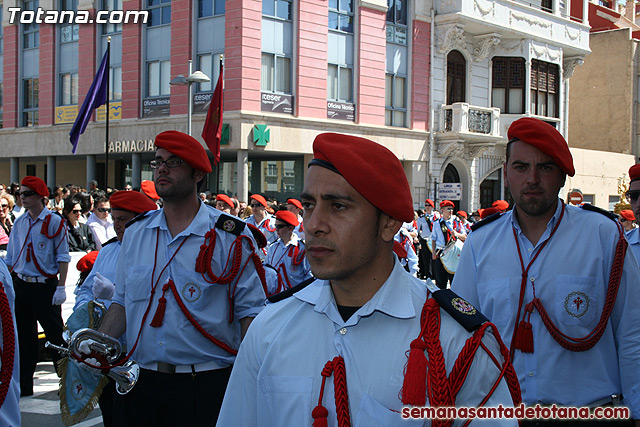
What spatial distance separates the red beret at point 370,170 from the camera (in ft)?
6.67

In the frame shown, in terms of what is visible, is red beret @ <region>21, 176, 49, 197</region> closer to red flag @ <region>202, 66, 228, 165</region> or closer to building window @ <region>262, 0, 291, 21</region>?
red flag @ <region>202, 66, 228, 165</region>

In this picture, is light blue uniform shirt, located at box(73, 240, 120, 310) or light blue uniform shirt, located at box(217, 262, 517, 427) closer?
light blue uniform shirt, located at box(217, 262, 517, 427)

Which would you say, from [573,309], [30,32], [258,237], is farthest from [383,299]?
[30,32]

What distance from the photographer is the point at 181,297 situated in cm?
405

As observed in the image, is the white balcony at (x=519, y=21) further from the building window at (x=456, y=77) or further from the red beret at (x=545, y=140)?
the red beret at (x=545, y=140)

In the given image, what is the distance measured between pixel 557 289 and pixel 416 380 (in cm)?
178

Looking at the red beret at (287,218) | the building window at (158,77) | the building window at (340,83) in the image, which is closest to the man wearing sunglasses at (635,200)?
the red beret at (287,218)

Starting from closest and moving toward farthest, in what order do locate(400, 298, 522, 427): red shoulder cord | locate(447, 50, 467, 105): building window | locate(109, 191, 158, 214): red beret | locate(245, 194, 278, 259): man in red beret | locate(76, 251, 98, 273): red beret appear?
1. locate(400, 298, 522, 427): red shoulder cord
2. locate(109, 191, 158, 214): red beret
3. locate(76, 251, 98, 273): red beret
4. locate(245, 194, 278, 259): man in red beret
5. locate(447, 50, 467, 105): building window

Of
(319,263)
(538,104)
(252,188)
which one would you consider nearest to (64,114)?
(252,188)

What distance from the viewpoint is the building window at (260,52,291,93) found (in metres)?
Answer: 23.8

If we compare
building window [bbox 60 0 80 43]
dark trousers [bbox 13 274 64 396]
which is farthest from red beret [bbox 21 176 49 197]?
building window [bbox 60 0 80 43]

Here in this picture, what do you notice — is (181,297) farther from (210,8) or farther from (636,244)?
(210,8)

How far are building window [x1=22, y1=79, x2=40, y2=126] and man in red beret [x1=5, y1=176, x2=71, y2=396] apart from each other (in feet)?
75.9

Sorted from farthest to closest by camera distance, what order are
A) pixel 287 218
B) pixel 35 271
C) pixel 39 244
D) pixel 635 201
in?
pixel 287 218, pixel 39 244, pixel 35 271, pixel 635 201
